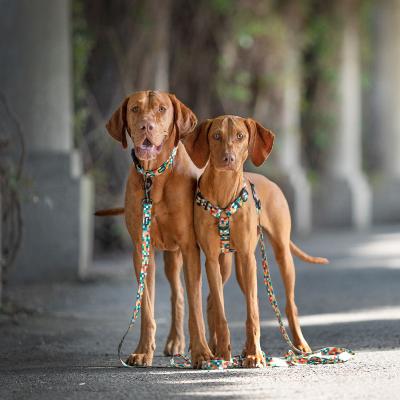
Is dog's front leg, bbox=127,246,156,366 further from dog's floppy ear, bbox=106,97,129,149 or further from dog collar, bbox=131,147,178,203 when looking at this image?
dog's floppy ear, bbox=106,97,129,149

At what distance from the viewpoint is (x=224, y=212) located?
20.6ft

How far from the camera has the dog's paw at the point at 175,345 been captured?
7.15m

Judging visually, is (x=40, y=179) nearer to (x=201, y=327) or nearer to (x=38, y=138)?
(x=38, y=138)

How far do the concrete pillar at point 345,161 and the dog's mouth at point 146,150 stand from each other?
17.1 meters

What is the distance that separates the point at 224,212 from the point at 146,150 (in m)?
0.56

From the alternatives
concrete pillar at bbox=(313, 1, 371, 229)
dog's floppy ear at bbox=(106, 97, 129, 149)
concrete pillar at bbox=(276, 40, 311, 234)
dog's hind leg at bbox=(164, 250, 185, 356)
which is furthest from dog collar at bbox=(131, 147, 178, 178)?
concrete pillar at bbox=(313, 1, 371, 229)

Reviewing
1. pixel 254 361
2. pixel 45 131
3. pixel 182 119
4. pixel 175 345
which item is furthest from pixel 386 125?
pixel 254 361

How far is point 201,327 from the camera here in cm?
641

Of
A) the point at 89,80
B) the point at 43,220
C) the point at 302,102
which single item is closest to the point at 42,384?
the point at 43,220

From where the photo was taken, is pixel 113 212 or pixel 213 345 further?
pixel 113 212

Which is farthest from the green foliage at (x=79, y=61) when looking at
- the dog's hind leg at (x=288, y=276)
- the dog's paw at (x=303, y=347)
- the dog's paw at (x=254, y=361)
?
the dog's paw at (x=254, y=361)

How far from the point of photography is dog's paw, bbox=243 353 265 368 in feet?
20.7

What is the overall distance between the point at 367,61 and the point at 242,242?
2122 centimetres

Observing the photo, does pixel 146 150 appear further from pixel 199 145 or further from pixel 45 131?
pixel 45 131
